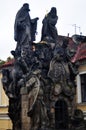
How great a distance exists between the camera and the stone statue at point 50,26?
731 inches

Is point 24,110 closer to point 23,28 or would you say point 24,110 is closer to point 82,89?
point 23,28

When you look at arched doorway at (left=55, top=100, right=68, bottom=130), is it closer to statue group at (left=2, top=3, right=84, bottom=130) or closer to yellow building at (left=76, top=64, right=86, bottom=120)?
statue group at (left=2, top=3, right=84, bottom=130)

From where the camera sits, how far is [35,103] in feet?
52.3

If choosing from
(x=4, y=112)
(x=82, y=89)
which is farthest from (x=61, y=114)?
(x=4, y=112)

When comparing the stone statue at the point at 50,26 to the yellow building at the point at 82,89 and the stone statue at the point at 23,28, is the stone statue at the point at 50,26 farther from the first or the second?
the yellow building at the point at 82,89

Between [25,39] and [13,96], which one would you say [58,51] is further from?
[13,96]

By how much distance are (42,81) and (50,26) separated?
3.45 meters

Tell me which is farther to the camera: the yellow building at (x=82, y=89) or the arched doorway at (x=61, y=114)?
the yellow building at (x=82, y=89)

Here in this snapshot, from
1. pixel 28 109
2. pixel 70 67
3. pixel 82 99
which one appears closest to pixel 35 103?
pixel 28 109

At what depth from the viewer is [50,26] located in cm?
1866

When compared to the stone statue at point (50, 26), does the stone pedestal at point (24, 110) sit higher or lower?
lower

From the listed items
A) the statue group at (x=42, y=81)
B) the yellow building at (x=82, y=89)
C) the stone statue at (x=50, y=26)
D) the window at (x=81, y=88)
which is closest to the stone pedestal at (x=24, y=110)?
the statue group at (x=42, y=81)

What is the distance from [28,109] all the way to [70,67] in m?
2.99

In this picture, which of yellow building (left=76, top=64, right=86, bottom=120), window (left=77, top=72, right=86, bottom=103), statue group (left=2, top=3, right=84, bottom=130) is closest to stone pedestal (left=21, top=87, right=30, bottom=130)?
statue group (left=2, top=3, right=84, bottom=130)
